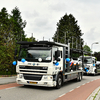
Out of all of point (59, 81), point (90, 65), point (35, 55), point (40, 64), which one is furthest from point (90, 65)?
point (40, 64)

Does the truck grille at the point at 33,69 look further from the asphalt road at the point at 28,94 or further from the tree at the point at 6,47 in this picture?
the tree at the point at 6,47

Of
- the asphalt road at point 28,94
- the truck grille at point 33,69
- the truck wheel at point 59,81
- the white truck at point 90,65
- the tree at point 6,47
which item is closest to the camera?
the asphalt road at point 28,94

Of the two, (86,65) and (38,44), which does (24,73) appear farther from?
(86,65)

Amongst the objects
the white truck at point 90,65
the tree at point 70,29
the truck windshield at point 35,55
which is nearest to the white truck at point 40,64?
the truck windshield at point 35,55

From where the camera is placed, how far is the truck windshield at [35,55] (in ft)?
34.3

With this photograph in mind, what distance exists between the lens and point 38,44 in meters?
10.8

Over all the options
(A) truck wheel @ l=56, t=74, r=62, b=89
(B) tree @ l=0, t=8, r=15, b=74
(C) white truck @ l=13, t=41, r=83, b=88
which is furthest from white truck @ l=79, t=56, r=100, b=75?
(C) white truck @ l=13, t=41, r=83, b=88

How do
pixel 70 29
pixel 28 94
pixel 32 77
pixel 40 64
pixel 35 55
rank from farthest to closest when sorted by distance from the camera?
pixel 70 29
pixel 35 55
pixel 32 77
pixel 40 64
pixel 28 94

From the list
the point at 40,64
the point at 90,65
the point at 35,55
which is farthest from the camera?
the point at 90,65

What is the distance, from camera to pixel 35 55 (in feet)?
34.8

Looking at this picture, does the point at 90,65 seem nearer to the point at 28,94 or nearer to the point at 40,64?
the point at 40,64

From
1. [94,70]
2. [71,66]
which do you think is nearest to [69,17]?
[94,70]

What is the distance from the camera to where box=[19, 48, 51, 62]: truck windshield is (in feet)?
34.3

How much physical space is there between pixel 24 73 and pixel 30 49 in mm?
1359
